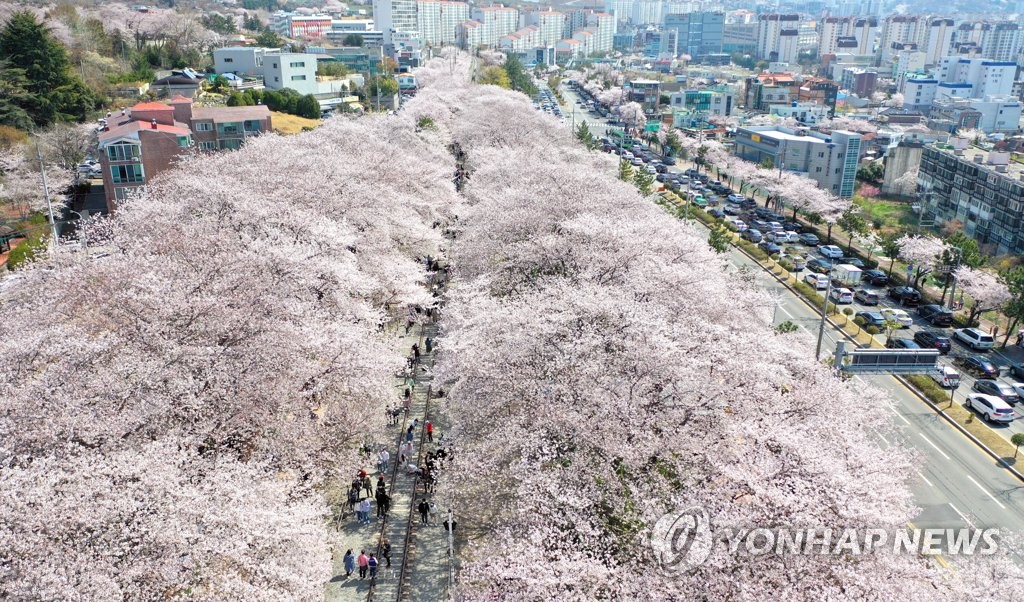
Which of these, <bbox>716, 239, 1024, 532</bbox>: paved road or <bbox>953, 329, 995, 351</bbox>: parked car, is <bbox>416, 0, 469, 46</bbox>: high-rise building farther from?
<bbox>716, 239, 1024, 532</bbox>: paved road

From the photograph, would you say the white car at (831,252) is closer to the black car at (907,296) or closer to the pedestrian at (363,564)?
the black car at (907,296)

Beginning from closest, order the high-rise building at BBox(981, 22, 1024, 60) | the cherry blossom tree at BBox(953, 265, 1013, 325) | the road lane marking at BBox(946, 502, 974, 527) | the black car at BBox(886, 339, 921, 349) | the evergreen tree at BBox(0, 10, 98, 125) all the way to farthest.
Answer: the road lane marking at BBox(946, 502, 974, 527)
the black car at BBox(886, 339, 921, 349)
the cherry blossom tree at BBox(953, 265, 1013, 325)
the evergreen tree at BBox(0, 10, 98, 125)
the high-rise building at BBox(981, 22, 1024, 60)

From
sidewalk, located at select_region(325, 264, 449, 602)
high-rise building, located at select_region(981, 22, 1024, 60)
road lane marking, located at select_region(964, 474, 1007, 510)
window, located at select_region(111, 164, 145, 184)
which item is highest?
high-rise building, located at select_region(981, 22, 1024, 60)

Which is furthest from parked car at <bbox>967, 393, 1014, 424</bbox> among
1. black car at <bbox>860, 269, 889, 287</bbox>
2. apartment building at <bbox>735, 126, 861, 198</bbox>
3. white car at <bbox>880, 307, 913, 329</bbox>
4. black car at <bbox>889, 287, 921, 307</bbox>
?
apartment building at <bbox>735, 126, 861, 198</bbox>

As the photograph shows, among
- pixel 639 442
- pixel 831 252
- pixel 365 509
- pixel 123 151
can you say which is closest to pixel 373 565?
pixel 365 509

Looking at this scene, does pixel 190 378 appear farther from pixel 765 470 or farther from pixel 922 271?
pixel 922 271

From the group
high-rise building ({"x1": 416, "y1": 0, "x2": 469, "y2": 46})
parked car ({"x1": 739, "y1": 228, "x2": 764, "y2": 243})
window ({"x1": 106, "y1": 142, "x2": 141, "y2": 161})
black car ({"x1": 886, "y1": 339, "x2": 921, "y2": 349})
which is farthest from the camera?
high-rise building ({"x1": 416, "y1": 0, "x2": 469, "y2": 46})

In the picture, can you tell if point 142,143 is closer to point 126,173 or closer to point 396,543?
point 126,173
